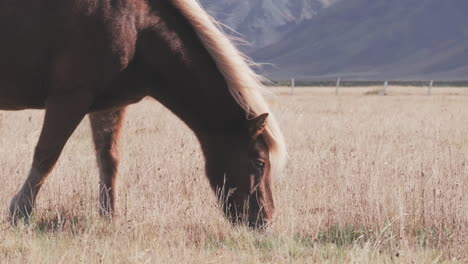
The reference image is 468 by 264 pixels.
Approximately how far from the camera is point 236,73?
6.20 meters

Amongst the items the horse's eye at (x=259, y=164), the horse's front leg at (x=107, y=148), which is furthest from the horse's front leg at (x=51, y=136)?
the horse's eye at (x=259, y=164)

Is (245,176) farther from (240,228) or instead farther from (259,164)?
(240,228)

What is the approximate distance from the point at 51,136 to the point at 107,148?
4.00 feet

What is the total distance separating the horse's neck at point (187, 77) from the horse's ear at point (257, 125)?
0.17 m

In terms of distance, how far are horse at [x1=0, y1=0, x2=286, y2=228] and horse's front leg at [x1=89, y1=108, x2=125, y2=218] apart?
61 cm

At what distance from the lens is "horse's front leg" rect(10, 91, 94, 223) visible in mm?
5797

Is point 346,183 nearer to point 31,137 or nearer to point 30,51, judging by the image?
point 30,51

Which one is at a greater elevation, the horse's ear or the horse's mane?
the horse's mane

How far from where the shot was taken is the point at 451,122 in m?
17.9

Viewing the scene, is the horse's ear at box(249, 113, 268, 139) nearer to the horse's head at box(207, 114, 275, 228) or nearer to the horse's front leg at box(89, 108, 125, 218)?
the horse's head at box(207, 114, 275, 228)

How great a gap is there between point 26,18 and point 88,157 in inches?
180

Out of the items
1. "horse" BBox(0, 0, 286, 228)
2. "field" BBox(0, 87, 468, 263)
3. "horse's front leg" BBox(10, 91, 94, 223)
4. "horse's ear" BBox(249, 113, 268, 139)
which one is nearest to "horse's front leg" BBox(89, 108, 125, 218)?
"field" BBox(0, 87, 468, 263)

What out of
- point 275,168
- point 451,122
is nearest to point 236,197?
point 275,168

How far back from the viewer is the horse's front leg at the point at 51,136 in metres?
5.80
